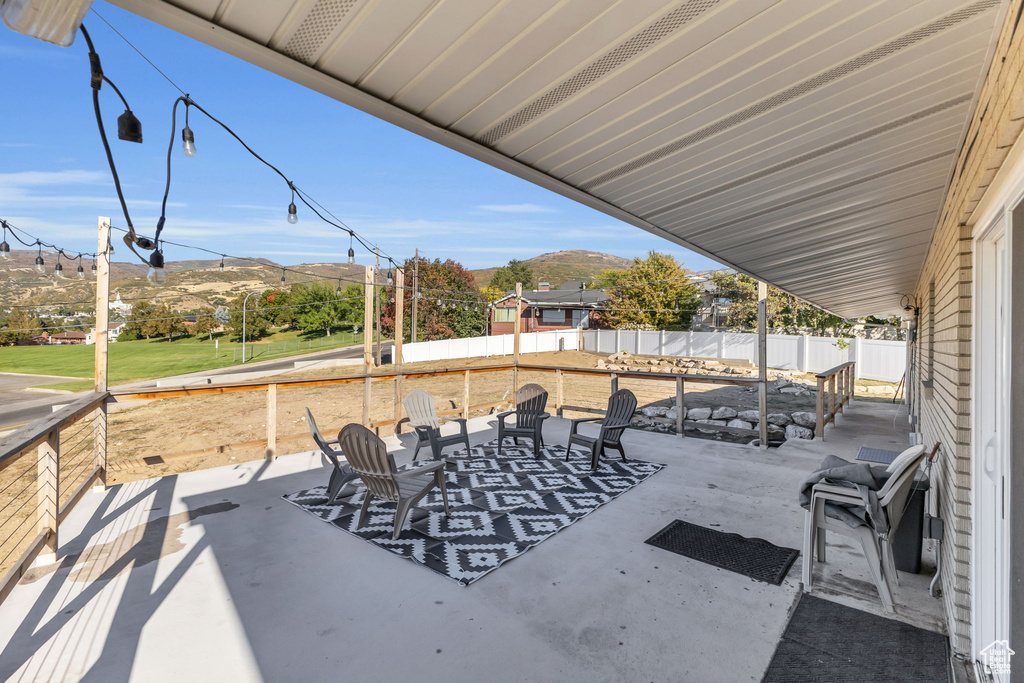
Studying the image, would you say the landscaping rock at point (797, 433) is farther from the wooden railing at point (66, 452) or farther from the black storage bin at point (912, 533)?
the black storage bin at point (912, 533)

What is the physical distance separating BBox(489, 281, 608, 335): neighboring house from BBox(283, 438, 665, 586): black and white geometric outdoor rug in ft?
93.2

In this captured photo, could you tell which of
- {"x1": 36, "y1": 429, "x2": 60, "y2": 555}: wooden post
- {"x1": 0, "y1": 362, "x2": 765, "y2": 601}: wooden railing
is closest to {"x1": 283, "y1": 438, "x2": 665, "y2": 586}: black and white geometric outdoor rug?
Result: {"x1": 0, "y1": 362, "x2": 765, "y2": 601}: wooden railing

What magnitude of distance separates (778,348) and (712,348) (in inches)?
138

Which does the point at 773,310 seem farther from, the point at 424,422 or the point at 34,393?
the point at 34,393

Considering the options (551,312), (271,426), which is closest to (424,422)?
(271,426)

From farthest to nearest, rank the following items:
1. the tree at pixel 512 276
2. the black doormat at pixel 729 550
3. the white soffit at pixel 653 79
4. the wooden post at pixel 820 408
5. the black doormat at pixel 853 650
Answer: the tree at pixel 512 276, the wooden post at pixel 820 408, the black doormat at pixel 729 550, the black doormat at pixel 853 650, the white soffit at pixel 653 79

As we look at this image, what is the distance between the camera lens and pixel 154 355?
41250 mm

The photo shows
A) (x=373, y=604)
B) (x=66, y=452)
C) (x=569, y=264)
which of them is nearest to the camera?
(x=373, y=604)

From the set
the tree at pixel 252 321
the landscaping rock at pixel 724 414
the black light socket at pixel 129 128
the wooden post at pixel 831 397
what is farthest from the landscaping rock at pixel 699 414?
the tree at pixel 252 321

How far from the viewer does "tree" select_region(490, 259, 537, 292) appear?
5585cm

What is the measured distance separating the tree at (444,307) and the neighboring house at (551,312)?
1.67 metres

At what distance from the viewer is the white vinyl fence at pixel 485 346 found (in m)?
27.1

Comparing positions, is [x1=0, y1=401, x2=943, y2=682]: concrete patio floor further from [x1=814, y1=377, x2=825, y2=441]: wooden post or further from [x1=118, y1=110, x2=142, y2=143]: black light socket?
[x1=814, y1=377, x2=825, y2=441]: wooden post

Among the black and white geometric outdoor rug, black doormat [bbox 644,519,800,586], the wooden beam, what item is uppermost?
the wooden beam
